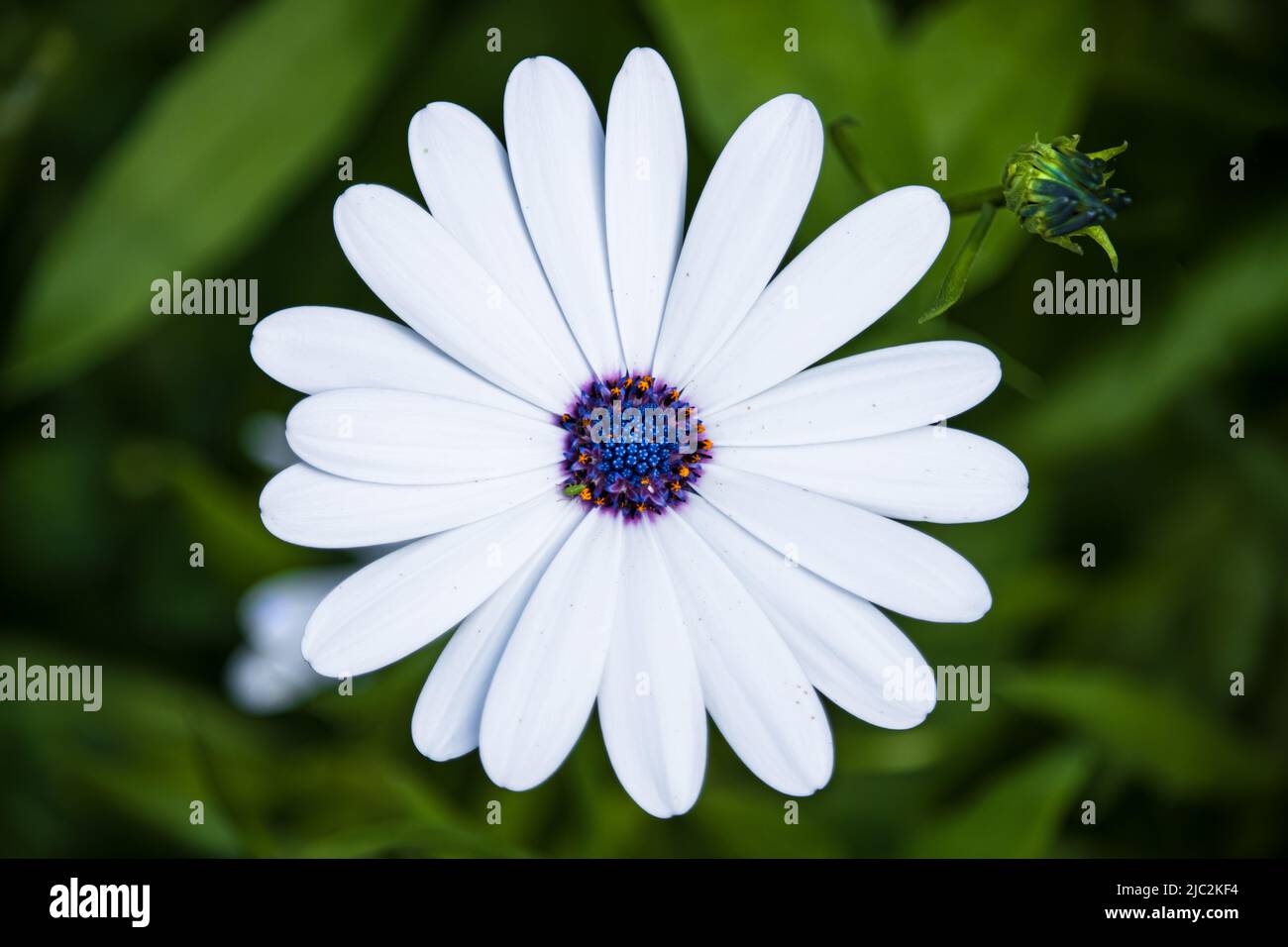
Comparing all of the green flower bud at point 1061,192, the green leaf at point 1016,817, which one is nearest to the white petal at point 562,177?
the green flower bud at point 1061,192

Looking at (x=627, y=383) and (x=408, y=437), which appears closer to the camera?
(x=408, y=437)

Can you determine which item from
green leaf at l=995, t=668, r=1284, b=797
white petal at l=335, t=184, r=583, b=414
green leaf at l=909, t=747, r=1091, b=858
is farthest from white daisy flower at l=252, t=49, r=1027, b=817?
green leaf at l=995, t=668, r=1284, b=797

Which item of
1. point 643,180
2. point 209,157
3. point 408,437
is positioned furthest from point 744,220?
point 209,157

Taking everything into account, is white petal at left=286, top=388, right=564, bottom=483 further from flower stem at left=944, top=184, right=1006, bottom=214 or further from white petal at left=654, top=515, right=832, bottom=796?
flower stem at left=944, top=184, right=1006, bottom=214

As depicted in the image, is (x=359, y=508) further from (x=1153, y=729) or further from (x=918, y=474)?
(x=1153, y=729)

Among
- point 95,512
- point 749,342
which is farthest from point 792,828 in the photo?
point 95,512

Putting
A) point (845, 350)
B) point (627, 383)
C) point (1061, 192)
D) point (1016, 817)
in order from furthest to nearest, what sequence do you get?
point (1016, 817) → point (845, 350) → point (627, 383) → point (1061, 192)

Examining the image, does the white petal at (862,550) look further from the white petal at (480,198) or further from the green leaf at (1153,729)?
the green leaf at (1153,729)
